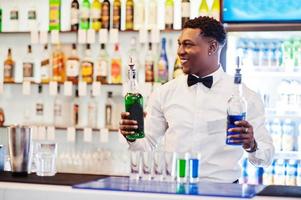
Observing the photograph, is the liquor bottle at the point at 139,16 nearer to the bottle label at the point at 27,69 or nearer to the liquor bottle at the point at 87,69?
the liquor bottle at the point at 87,69

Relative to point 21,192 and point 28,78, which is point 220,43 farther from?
point 28,78

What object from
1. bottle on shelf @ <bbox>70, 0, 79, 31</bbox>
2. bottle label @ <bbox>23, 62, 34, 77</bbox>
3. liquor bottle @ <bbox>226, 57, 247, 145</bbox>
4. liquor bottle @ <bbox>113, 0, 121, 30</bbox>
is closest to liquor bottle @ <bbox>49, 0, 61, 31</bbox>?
bottle on shelf @ <bbox>70, 0, 79, 31</bbox>

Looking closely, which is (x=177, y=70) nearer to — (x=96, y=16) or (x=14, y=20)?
(x=96, y=16)

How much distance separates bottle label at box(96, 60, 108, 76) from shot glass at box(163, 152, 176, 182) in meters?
2.53

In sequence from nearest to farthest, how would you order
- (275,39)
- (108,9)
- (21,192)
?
(21,192) < (275,39) < (108,9)

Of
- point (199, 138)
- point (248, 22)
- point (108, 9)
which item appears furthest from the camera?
point (108, 9)

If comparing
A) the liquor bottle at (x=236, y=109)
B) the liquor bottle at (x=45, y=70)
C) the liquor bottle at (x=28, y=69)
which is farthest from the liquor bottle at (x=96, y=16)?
the liquor bottle at (x=236, y=109)

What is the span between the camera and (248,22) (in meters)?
4.04

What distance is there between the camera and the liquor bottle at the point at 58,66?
190 inches

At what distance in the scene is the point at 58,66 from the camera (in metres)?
4.85

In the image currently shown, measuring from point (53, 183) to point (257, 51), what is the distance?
8.40 feet

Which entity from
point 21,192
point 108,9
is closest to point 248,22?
point 108,9

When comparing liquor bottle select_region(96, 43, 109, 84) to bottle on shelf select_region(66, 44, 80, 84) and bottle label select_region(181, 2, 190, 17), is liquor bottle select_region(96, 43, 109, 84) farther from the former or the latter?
bottle label select_region(181, 2, 190, 17)

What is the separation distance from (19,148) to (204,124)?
1042 millimetres
